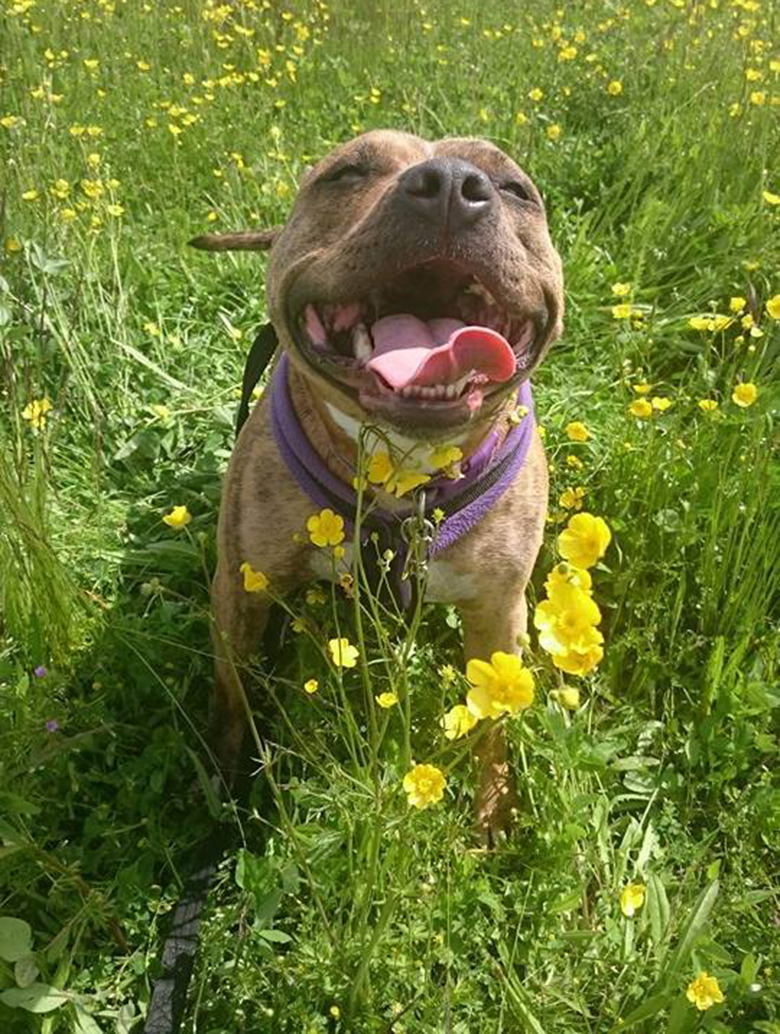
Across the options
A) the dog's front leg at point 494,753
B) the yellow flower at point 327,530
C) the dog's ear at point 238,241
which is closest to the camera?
the yellow flower at point 327,530

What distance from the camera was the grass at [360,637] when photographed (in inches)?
71.8

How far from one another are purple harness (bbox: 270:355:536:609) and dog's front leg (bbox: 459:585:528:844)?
260mm

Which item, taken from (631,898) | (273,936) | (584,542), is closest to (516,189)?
(584,542)

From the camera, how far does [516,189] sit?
215 centimetres

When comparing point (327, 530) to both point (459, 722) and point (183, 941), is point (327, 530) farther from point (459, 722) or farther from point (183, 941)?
point (183, 941)

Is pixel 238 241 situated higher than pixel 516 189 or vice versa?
pixel 516 189

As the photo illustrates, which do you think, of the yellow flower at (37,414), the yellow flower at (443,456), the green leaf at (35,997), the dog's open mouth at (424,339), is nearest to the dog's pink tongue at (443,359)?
the dog's open mouth at (424,339)

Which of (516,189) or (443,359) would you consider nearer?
(443,359)

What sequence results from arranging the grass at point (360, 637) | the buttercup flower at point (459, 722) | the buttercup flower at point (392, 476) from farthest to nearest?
the grass at point (360, 637)
the buttercup flower at point (392, 476)
the buttercup flower at point (459, 722)

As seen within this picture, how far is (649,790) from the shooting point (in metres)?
2.29

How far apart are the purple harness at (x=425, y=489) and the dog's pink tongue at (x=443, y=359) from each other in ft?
1.03

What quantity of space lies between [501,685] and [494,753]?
110cm

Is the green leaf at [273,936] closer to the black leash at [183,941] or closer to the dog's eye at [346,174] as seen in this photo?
the black leash at [183,941]

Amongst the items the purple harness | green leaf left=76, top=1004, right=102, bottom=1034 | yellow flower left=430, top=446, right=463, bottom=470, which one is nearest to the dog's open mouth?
yellow flower left=430, top=446, right=463, bottom=470
